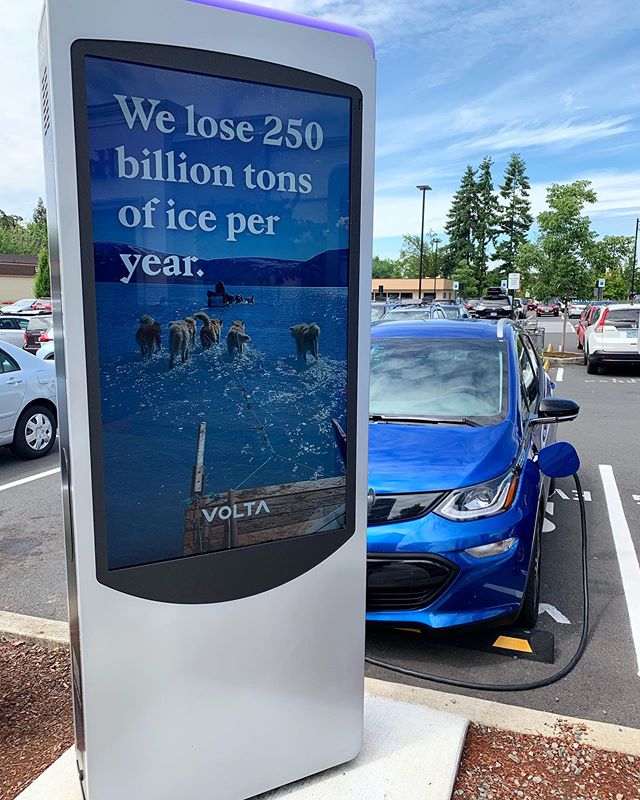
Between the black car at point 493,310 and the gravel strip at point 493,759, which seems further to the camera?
the black car at point 493,310

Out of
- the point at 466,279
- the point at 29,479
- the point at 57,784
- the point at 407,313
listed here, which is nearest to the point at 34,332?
the point at 407,313

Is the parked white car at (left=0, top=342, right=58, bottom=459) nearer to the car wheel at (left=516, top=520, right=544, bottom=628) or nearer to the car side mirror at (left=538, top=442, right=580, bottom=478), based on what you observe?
the car side mirror at (left=538, top=442, right=580, bottom=478)

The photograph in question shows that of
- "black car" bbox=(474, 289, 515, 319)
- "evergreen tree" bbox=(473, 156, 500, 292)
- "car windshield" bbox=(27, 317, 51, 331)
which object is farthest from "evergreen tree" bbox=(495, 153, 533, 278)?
"car windshield" bbox=(27, 317, 51, 331)

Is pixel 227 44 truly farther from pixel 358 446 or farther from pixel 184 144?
pixel 358 446

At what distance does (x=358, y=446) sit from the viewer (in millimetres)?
2365

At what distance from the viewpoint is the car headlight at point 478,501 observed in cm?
350

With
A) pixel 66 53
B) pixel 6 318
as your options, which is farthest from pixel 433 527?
pixel 6 318

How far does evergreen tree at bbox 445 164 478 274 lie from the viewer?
81.9 meters

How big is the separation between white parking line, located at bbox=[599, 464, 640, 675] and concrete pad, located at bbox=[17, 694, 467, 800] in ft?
4.75

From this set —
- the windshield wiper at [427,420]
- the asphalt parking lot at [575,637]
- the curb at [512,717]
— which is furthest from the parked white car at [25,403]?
the curb at [512,717]

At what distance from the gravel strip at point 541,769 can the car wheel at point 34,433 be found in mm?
6723

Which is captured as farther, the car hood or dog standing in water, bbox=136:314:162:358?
the car hood

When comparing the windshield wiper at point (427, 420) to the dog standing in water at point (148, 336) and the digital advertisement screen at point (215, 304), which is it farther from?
Answer: the dog standing in water at point (148, 336)

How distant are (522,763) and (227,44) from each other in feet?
8.92
